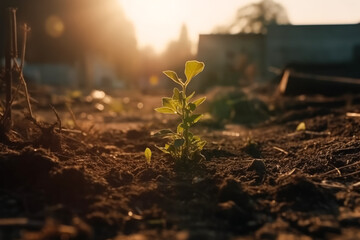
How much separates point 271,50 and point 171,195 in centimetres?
2689

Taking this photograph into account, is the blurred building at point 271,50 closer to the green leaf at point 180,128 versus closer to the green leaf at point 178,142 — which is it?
the green leaf at point 180,128

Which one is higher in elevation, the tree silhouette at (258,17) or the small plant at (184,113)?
the tree silhouette at (258,17)

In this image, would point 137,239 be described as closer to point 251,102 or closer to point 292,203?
point 292,203

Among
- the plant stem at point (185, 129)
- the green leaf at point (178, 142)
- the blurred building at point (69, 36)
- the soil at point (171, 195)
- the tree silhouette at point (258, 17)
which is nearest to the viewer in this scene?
the soil at point (171, 195)

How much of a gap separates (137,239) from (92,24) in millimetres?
33750

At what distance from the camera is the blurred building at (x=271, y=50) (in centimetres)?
2566

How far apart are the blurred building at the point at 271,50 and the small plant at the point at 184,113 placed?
20.5 metres

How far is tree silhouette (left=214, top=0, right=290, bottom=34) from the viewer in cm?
5253

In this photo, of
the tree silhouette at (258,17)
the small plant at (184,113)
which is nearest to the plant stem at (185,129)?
the small plant at (184,113)

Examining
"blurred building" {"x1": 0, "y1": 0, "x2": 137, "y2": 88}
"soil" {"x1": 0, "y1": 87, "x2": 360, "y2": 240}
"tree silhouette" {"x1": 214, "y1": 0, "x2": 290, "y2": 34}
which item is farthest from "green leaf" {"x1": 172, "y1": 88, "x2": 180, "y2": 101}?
"tree silhouette" {"x1": 214, "y1": 0, "x2": 290, "y2": 34}

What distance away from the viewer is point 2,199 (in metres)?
2.14

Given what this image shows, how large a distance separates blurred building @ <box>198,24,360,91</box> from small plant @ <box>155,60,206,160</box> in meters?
20.5

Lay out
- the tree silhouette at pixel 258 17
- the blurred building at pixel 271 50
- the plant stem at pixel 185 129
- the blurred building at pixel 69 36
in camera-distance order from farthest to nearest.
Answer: the tree silhouette at pixel 258 17
the blurred building at pixel 69 36
the blurred building at pixel 271 50
the plant stem at pixel 185 129

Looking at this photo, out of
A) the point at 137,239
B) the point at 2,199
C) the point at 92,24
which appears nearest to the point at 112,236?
the point at 137,239
